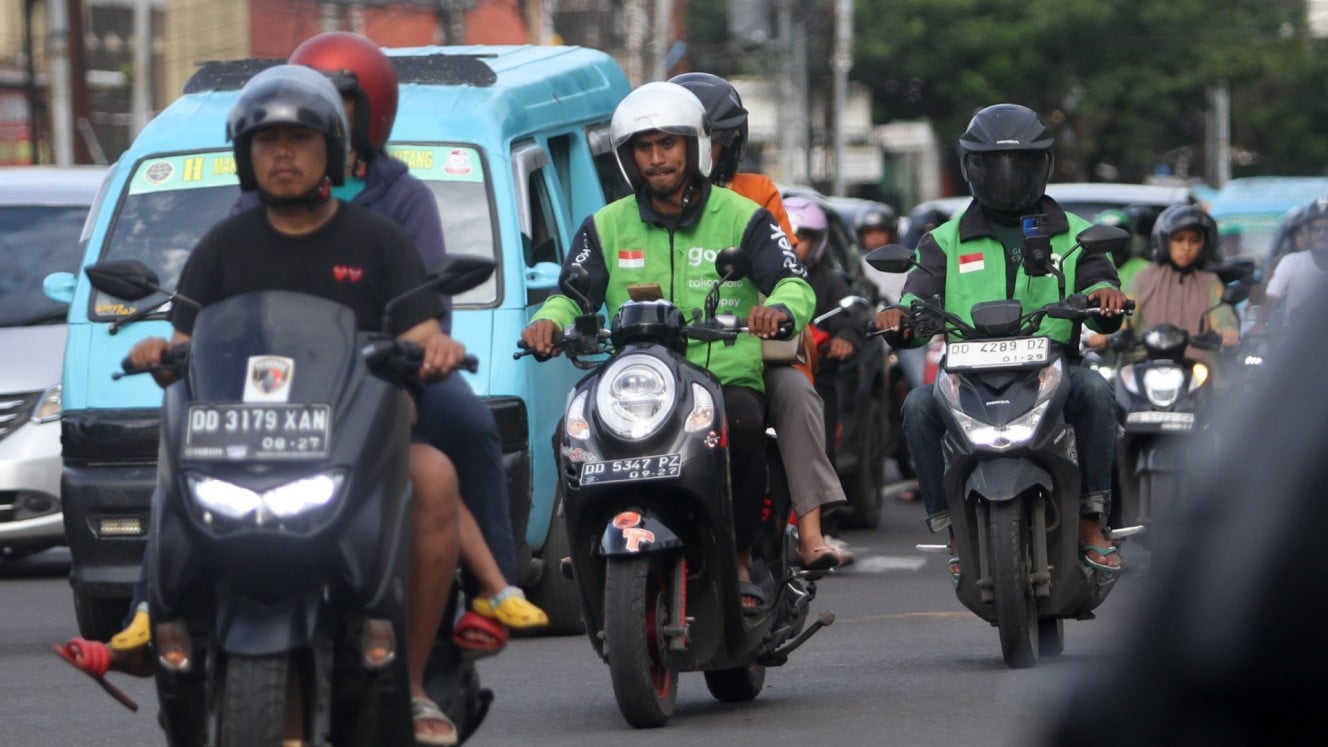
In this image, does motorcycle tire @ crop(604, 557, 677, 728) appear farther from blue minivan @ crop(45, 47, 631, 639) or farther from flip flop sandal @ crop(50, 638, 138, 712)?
blue minivan @ crop(45, 47, 631, 639)

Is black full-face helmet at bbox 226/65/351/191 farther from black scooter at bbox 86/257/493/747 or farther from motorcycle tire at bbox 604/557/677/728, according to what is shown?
motorcycle tire at bbox 604/557/677/728

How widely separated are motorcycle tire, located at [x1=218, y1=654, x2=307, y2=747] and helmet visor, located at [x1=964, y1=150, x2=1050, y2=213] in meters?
4.30

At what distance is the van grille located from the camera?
39.3 feet

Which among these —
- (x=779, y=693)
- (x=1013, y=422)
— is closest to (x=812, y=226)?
(x=1013, y=422)

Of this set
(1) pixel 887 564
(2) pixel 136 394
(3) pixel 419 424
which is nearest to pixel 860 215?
(1) pixel 887 564

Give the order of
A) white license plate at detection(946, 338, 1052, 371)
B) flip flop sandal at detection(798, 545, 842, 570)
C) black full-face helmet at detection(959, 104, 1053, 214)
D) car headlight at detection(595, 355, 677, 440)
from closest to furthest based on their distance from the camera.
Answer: car headlight at detection(595, 355, 677, 440) → flip flop sandal at detection(798, 545, 842, 570) → white license plate at detection(946, 338, 1052, 371) → black full-face helmet at detection(959, 104, 1053, 214)

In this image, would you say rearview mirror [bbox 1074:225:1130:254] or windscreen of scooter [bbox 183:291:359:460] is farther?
rearview mirror [bbox 1074:225:1130:254]

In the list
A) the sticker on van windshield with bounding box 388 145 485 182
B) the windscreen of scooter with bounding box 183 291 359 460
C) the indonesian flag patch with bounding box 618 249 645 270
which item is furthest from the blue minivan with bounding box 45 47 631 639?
the windscreen of scooter with bounding box 183 291 359 460

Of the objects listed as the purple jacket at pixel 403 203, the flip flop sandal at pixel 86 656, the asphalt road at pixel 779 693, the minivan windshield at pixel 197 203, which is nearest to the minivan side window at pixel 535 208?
the minivan windshield at pixel 197 203

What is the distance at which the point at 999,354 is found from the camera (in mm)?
7977

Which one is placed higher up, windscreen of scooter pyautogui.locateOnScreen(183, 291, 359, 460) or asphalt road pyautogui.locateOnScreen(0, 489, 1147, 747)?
windscreen of scooter pyautogui.locateOnScreen(183, 291, 359, 460)

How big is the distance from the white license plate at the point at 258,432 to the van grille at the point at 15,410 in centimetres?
756

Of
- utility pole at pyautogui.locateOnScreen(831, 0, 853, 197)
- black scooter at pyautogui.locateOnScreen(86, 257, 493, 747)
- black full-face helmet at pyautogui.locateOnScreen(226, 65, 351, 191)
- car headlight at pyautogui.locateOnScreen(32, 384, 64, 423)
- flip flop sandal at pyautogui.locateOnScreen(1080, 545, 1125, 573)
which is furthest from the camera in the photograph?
utility pole at pyautogui.locateOnScreen(831, 0, 853, 197)

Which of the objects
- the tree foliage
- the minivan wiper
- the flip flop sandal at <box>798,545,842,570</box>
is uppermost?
the tree foliage
